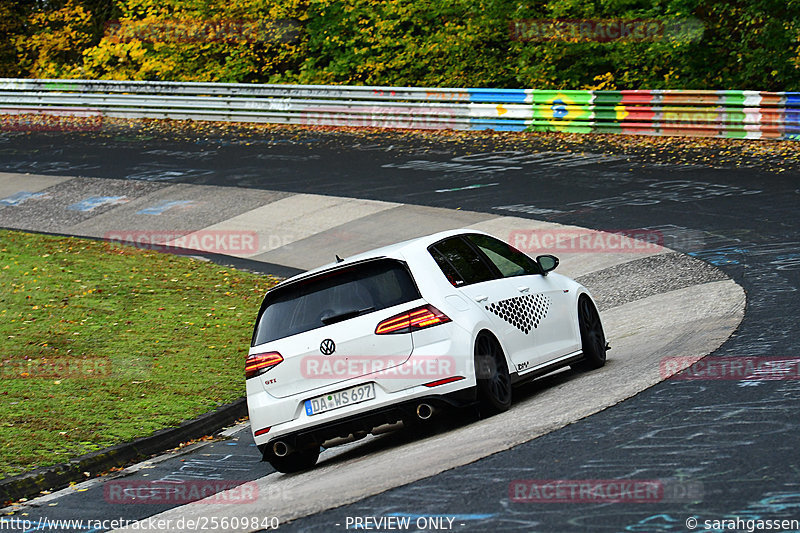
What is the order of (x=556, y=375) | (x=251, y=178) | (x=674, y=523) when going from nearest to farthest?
(x=674, y=523) < (x=556, y=375) < (x=251, y=178)

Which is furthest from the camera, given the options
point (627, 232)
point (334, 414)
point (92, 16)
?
point (92, 16)

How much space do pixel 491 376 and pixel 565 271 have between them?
6946mm

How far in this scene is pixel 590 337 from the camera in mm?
10125

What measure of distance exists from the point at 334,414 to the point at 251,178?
15777mm

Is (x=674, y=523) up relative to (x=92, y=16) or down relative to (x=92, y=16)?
down

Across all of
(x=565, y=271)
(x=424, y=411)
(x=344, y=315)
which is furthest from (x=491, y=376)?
(x=565, y=271)

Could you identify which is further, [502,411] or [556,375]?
[556,375]

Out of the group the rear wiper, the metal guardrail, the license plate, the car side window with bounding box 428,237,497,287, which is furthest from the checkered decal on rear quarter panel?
the metal guardrail

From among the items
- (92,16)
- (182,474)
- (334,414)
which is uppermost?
(92,16)

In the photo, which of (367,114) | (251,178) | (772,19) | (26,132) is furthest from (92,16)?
(772,19)

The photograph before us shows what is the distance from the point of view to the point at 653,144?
77.3 ft

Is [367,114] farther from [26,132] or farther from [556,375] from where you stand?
[556,375]

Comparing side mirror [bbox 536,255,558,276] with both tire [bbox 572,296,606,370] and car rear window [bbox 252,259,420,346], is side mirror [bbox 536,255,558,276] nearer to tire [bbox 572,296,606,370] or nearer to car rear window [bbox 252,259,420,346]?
tire [bbox 572,296,606,370]

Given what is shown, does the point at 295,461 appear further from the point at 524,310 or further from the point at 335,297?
the point at 524,310
